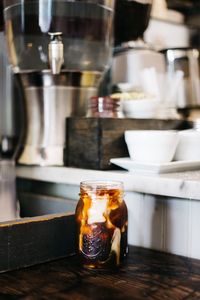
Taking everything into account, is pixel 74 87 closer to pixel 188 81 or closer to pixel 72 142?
pixel 72 142

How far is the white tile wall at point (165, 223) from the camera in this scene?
103 centimetres

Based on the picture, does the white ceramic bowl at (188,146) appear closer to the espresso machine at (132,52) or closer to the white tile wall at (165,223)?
the white tile wall at (165,223)

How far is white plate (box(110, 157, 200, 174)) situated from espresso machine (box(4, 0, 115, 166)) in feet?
0.73

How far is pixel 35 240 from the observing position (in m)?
0.98

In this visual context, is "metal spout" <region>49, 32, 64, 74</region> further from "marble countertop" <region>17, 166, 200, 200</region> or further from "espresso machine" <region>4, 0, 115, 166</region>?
"marble countertop" <region>17, 166, 200, 200</region>

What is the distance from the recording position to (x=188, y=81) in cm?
181

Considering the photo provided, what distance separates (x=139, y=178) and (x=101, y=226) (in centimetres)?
20

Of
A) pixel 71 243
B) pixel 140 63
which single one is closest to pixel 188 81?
pixel 140 63

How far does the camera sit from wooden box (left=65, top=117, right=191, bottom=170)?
123 cm

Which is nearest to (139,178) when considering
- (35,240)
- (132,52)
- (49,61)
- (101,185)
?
(101,185)

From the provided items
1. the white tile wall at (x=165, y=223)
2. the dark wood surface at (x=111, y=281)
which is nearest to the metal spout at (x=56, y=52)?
the white tile wall at (x=165, y=223)

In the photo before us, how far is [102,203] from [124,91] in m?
0.65

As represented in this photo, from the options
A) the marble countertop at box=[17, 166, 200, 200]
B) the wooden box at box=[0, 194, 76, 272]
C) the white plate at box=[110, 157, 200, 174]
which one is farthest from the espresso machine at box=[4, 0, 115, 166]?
the wooden box at box=[0, 194, 76, 272]

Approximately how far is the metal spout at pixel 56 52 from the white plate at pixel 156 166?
10.2 inches
